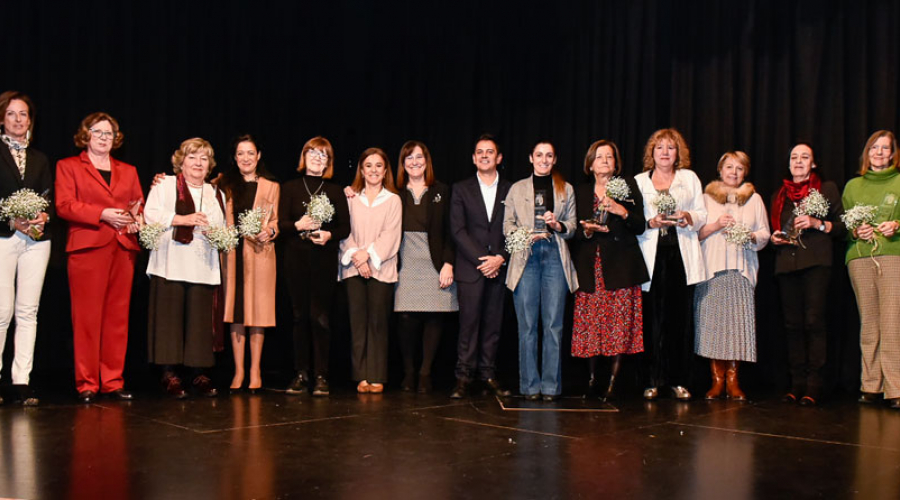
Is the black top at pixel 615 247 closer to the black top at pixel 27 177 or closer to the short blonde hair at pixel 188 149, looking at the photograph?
the short blonde hair at pixel 188 149

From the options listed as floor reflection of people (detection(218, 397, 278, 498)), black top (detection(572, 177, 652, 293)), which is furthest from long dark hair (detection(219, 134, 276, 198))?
black top (detection(572, 177, 652, 293))

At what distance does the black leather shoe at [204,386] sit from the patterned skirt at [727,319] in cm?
313

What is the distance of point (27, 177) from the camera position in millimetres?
4801

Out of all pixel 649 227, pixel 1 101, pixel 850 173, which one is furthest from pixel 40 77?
pixel 850 173

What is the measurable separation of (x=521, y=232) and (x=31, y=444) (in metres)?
2.81

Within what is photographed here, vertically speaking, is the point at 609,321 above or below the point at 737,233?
below

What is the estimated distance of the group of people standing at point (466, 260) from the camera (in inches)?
195

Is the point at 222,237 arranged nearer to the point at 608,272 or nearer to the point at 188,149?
the point at 188,149

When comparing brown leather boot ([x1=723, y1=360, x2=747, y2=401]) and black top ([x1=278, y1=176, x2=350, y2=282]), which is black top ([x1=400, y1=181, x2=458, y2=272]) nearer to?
black top ([x1=278, y1=176, x2=350, y2=282])

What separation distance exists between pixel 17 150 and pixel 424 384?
113 inches

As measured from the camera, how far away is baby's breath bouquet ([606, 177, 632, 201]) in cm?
495

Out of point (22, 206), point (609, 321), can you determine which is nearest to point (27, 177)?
point (22, 206)

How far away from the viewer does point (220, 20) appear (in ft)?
23.2

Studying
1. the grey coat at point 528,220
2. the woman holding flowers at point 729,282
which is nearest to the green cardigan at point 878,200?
the woman holding flowers at point 729,282
